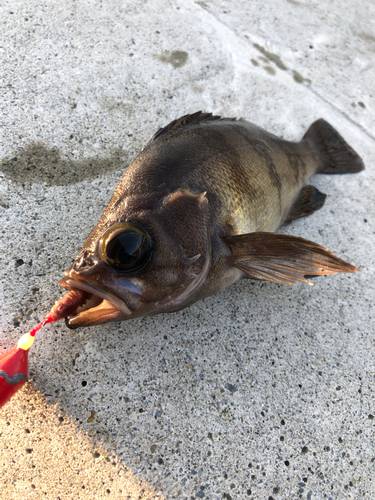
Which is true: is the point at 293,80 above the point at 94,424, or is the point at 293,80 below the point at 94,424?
above

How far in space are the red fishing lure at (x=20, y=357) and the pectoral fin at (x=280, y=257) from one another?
81 cm

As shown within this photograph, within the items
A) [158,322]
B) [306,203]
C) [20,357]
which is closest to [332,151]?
[306,203]

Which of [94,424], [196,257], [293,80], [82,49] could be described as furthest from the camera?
[293,80]

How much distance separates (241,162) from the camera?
1868mm

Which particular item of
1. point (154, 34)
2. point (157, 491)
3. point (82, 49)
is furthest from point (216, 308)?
point (154, 34)

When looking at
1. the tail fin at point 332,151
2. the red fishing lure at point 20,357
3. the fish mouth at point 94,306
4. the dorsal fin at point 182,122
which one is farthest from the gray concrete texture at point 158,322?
the dorsal fin at point 182,122

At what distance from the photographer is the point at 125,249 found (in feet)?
4.10

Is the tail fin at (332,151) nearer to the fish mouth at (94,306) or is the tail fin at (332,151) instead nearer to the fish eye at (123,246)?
the fish eye at (123,246)

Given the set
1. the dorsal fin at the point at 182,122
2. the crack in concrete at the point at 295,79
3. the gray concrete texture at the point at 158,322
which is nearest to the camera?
the gray concrete texture at the point at 158,322

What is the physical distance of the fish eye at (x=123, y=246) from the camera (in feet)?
4.09

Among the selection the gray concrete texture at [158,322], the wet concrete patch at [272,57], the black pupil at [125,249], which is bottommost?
the gray concrete texture at [158,322]

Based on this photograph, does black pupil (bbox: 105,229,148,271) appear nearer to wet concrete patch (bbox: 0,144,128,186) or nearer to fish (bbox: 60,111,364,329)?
fish (bbox: 60,111,364,329)

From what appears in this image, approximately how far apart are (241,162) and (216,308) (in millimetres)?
938

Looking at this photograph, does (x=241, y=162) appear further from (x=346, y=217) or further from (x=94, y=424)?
(x=94, y=424)
